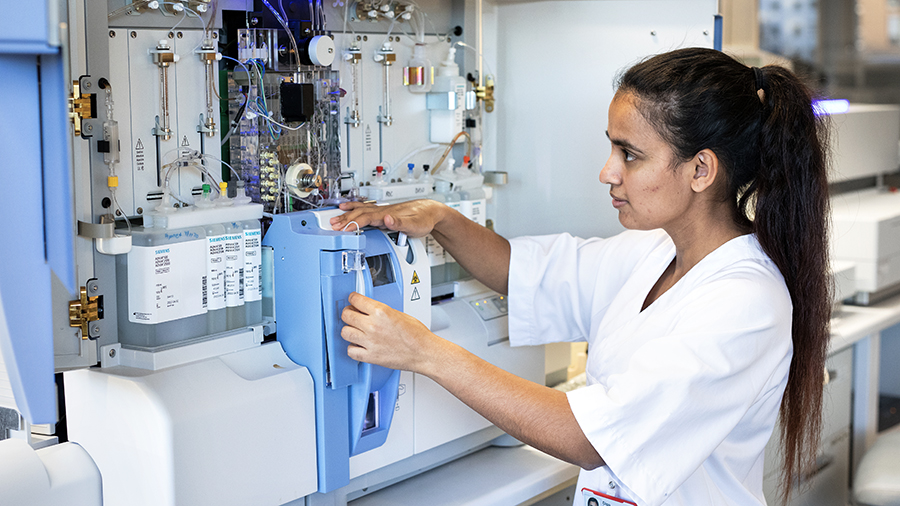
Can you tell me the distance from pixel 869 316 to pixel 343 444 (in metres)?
2.04

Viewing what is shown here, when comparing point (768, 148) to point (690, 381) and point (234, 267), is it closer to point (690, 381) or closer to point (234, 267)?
point (690, 381)

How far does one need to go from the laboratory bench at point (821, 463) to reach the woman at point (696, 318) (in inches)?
9.7

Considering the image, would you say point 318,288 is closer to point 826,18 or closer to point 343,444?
point 343,444

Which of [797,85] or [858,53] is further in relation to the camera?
[858,53]

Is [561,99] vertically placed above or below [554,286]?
above

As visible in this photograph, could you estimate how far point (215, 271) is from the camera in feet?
4.48

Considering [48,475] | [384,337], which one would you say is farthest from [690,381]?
[48,475]

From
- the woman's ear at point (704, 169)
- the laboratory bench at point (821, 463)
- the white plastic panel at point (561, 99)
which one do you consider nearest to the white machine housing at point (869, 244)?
the laboratory bench at point (821, 463)

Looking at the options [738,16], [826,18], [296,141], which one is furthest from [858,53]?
[296,141]

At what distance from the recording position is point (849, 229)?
2.71 metres

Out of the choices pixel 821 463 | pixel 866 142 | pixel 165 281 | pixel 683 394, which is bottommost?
pixel 821 463

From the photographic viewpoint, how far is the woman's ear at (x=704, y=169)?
4.46 ft

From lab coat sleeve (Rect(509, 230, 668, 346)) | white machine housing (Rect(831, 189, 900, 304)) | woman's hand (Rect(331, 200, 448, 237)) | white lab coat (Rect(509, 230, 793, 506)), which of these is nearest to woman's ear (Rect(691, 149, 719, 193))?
white lab coat (Rect(509, 230, 793, 506))

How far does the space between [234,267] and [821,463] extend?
203cm
